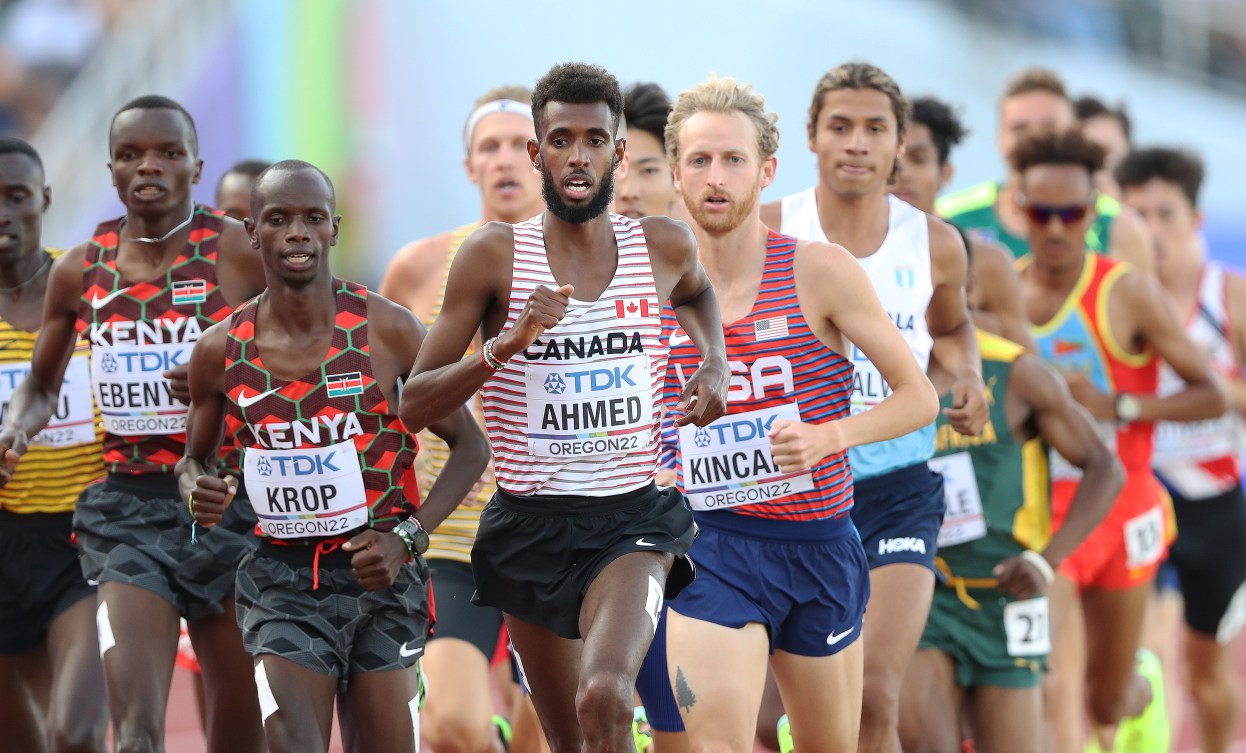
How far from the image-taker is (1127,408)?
7.93m

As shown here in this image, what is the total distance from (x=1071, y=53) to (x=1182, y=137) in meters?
Answer: 1.52

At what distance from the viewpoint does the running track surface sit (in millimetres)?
9398

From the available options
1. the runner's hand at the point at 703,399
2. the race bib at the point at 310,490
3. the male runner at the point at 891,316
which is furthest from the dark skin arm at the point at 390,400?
the male runner at the point at 891,316

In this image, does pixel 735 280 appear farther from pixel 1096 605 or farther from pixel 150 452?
pixel 1096 605

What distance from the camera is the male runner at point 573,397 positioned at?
15.6 ft

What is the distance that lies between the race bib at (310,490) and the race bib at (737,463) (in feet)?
3.21

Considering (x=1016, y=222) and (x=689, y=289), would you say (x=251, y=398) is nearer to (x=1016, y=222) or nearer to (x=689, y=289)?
(x=689, y=289)

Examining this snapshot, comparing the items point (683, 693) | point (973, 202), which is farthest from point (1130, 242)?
point (683, 693)

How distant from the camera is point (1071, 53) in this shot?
16.4m

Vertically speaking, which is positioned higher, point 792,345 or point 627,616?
point 792,345

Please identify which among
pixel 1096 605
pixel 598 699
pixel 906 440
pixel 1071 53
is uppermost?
pixel 1071 53

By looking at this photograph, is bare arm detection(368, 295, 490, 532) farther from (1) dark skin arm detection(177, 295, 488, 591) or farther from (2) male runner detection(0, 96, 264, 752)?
(2) male runner detection(0, 96, 264, 752)

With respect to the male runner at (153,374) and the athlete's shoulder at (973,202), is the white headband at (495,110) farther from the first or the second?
the athlete's shoulder at (973,202)

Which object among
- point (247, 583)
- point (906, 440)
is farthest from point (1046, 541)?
point (247, 583)
